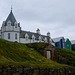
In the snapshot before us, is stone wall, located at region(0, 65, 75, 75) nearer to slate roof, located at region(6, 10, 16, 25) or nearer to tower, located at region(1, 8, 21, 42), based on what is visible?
tower, located at region(1, 8, 21, 42)

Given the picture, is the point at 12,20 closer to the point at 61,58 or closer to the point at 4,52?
the point at 61,58

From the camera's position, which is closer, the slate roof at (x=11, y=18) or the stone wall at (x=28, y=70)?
the stone wall at (x=28, y=70)

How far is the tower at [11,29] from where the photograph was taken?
45.0 metres

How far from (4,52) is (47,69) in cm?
530

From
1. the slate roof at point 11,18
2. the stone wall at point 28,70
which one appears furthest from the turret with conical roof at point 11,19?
the stone wall at point 28,70

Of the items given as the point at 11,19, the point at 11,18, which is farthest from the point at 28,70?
the point at 11,18

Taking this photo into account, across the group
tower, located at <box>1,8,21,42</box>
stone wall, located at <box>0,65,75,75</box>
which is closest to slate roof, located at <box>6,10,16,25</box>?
tower, located at <box>1,8,21,42</box>

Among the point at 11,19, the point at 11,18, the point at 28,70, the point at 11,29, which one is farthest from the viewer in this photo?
the point at 11,18

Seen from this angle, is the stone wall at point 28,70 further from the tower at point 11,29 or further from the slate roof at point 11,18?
the slate roof at point 11,18

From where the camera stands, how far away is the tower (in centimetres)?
4497

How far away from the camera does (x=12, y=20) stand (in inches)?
1816

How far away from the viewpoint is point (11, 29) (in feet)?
147

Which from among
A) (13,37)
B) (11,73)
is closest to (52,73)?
(11,73)

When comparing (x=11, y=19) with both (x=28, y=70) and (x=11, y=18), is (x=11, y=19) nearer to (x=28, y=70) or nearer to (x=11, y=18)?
(x=11, y=18)
